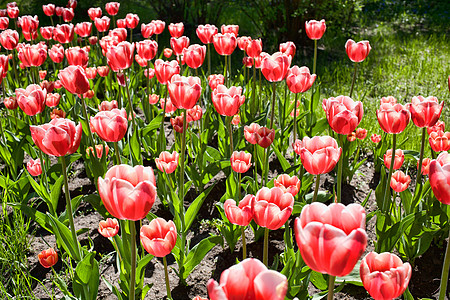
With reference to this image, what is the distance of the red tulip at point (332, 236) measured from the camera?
89cm

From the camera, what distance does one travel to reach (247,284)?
80cm

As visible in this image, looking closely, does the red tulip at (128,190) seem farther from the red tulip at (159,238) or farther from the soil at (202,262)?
the soil at (202,262)

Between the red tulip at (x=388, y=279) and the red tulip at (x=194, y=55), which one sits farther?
the red tulip at (x=194, y=55)

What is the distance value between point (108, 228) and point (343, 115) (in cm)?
109

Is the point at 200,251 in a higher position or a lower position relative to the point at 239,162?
lower

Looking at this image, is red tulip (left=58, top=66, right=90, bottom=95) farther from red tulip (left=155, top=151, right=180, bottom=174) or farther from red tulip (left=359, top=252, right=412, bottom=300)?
red tulip (left=359, top=252, right=412, bottom=300)

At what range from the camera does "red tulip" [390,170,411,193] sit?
2221 millimetres

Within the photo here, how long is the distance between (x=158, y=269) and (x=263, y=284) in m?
1.69

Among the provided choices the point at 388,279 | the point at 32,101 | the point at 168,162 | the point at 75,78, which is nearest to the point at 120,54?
the point at 75,78

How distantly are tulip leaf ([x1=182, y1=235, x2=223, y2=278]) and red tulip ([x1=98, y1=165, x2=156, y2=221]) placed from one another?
33.8 inches

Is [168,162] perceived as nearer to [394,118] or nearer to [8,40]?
[394,118]

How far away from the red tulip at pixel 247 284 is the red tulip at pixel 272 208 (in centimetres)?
60

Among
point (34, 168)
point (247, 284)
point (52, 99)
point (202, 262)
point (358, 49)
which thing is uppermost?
point (247, 284)

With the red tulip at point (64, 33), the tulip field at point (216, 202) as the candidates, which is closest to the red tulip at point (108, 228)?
the tulip field at point (216, 202)
